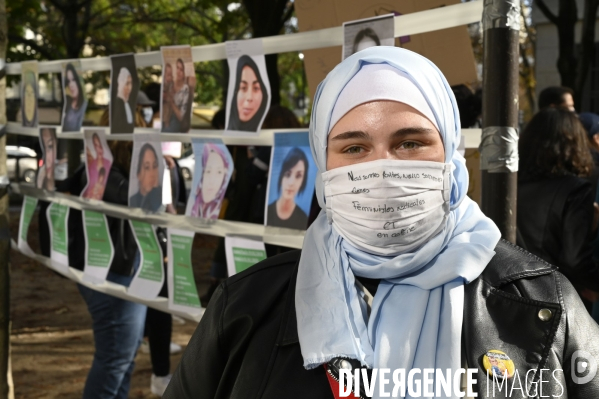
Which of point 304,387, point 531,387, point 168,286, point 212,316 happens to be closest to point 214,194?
point 168,286

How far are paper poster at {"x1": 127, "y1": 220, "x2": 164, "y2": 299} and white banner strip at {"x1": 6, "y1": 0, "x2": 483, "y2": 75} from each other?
0.84 metres

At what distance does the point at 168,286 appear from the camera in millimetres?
3740

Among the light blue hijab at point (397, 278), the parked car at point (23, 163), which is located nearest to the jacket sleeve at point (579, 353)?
the light blue hijab at point (397, 278)

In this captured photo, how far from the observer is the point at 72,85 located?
14.8 feet

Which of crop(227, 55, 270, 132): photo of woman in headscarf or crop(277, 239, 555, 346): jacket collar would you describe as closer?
crop(277, 239, 555, 346): jacket collar

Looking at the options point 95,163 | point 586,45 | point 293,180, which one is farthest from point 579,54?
point 293,180

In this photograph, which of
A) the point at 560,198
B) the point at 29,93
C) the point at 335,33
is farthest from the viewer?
the point at 29,93

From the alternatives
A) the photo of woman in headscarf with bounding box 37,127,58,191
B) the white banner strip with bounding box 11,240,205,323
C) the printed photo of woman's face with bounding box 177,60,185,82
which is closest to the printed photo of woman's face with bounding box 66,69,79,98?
the photo of woman in headscarf with bounding box 37,127,58,191

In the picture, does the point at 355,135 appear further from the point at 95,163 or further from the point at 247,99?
the point at 95,163

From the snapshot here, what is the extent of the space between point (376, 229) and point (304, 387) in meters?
0.43

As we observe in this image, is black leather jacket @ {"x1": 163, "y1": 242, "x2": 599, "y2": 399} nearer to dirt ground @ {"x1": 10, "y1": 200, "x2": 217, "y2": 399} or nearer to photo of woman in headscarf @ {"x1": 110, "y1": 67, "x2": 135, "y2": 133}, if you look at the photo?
photo of woman in headscarf @ {"x1": 110, "y1": 67, "x2": 135, "y2": 133}

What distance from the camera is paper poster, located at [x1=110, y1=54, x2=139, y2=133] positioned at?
396 cm

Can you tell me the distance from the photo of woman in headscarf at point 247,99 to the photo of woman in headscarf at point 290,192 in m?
0.24

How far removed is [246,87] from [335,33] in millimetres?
570
